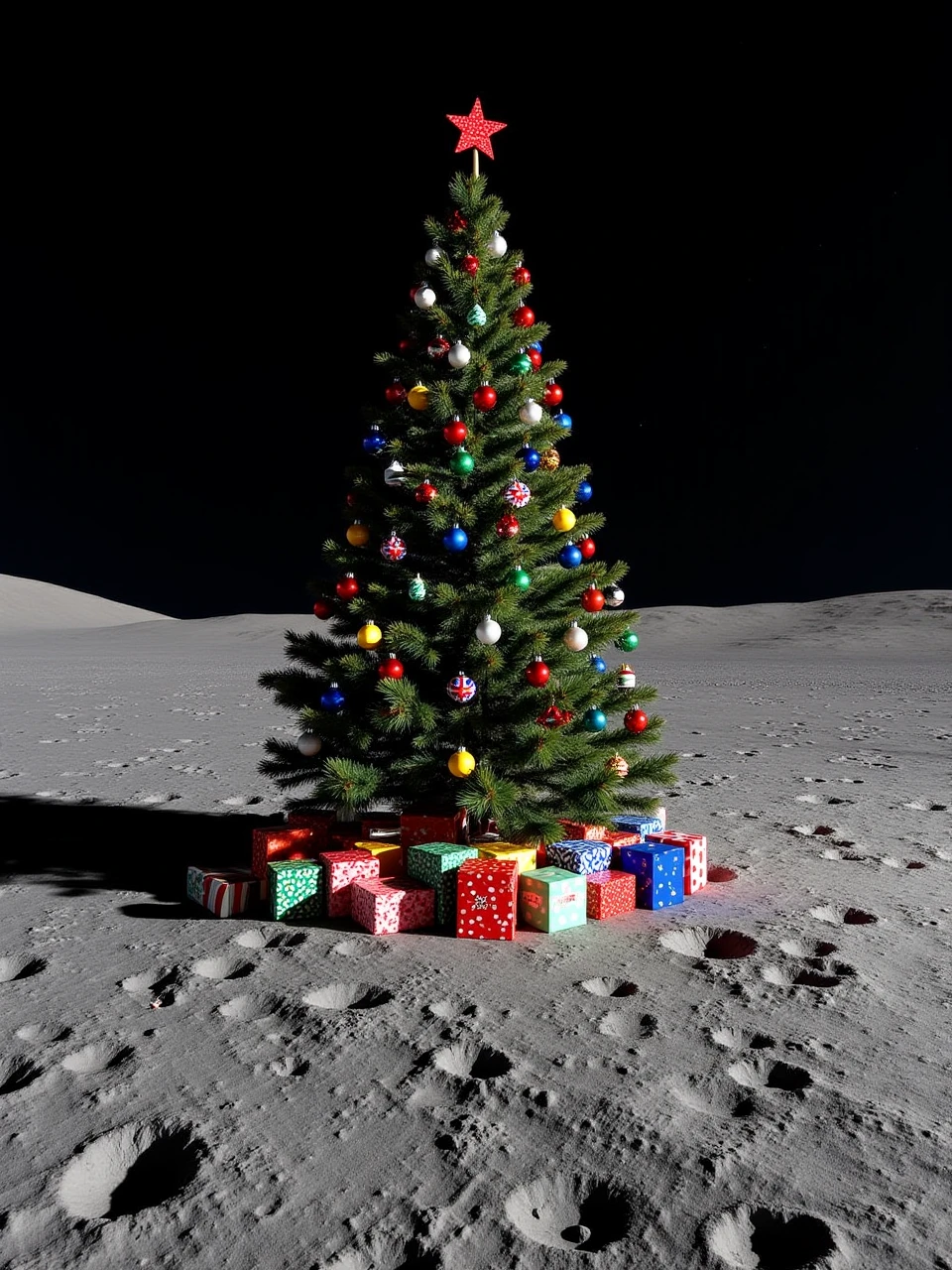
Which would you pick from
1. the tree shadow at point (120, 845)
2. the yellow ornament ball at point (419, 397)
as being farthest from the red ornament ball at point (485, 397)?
the tree shadow at point (120, 845)

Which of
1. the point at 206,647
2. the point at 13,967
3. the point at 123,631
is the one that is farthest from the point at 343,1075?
the point at 123,631

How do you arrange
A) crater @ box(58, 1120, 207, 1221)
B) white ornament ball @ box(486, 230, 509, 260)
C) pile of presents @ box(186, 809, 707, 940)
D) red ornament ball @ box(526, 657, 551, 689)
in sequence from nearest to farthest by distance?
crater @ box(58, 1120, 207, 1221) < pile of presents @ box(186, 809, 707, 940) < red ornament ball @ box(526, 657, 551, 689) < white ornament ball @ box(486, 230, 509, 260)

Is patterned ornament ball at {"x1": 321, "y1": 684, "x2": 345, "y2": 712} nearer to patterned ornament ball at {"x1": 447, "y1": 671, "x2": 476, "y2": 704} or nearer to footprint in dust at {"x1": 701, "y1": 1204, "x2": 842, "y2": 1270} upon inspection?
patterned ornament ball at {"x1": 447, "y1": 671, "x2": 476, "y2": 704}

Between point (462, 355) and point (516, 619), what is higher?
point (462, 355)

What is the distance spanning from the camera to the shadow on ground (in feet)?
12.8

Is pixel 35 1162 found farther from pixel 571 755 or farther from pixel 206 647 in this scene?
pixel 206 647

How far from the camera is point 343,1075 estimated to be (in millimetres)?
2221

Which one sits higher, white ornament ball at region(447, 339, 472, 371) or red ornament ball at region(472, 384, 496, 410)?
white ornament ball at region(447, 339, 472, 371)

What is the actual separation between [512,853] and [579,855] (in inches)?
11.3

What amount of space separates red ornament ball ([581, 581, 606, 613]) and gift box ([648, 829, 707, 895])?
1.12 m

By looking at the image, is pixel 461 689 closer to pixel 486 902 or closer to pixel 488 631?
pixel 488 631

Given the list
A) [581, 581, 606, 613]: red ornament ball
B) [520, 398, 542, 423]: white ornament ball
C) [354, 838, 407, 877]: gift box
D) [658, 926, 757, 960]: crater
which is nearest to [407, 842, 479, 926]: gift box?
[354, 838, 407, 877]: gift box

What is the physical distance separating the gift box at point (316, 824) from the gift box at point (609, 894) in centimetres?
123

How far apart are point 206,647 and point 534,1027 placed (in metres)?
24.1
